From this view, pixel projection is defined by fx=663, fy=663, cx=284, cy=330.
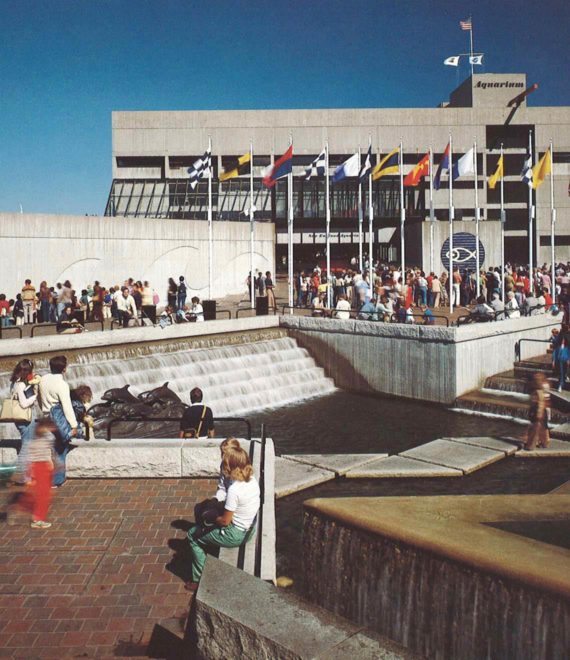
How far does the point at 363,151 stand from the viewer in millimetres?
58844

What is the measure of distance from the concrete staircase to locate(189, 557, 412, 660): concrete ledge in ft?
46.4

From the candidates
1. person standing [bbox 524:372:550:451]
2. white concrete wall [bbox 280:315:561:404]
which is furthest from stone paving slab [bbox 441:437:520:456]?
white concrete wall [bbox 280:315:561:404]

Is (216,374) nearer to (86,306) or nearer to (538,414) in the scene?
(86,306)

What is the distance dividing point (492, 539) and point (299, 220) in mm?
54417

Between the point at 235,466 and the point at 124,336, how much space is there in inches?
547

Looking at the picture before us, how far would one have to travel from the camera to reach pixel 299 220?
57.7 metres

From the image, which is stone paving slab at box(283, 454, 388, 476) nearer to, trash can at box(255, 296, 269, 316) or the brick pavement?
the brick pavement

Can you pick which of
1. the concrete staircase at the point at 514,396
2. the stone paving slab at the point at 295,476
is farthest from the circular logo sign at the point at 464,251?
the stone paving slab at the point at 295,476

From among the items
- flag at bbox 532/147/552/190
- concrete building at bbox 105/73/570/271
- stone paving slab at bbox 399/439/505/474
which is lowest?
stone paving slab at bbox 399/439/505/474

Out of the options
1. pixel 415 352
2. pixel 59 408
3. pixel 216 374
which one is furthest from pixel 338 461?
pixel 415 352

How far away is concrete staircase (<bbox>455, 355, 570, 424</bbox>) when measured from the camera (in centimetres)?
1696

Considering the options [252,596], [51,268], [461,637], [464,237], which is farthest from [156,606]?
[464,237]

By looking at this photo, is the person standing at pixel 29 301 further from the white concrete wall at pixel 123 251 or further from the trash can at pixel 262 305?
the trash can at pixel 262 305

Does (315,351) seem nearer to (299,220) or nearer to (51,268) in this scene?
(51,268)
